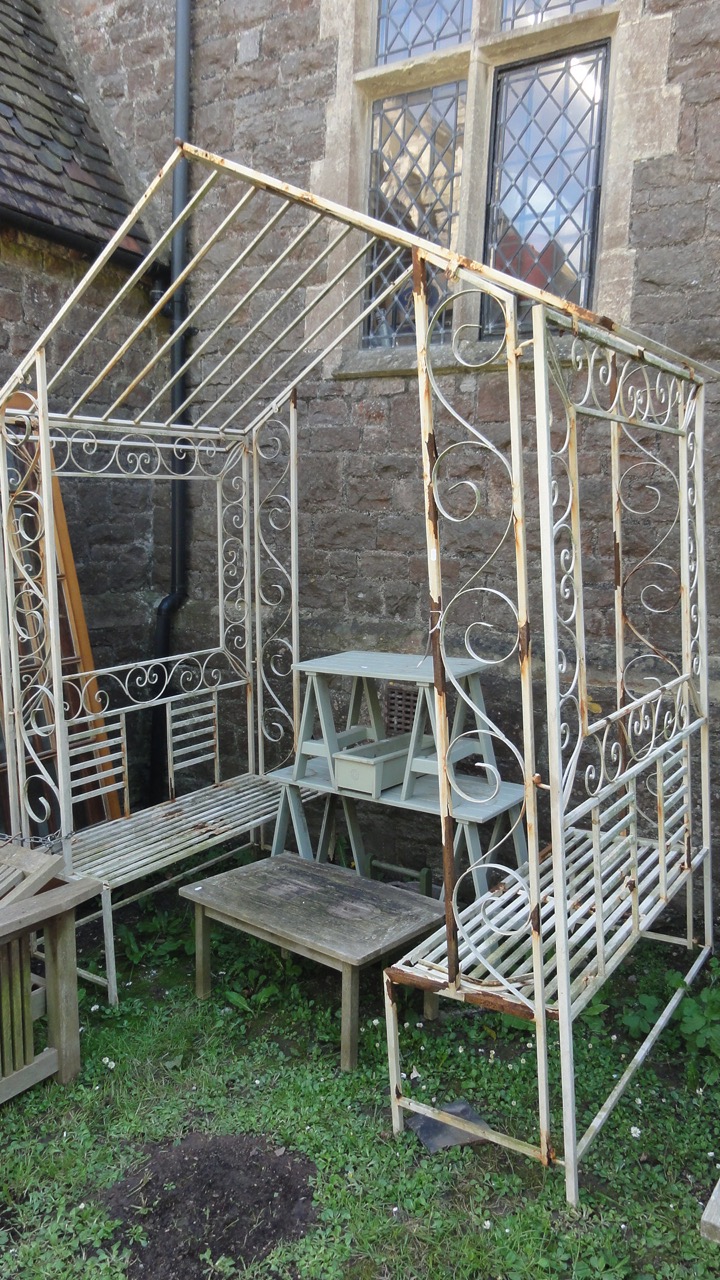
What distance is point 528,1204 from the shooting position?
2.65 meters

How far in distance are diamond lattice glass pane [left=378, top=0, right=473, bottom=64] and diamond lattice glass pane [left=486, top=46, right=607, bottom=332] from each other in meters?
0.39

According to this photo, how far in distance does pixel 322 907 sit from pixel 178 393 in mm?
3288

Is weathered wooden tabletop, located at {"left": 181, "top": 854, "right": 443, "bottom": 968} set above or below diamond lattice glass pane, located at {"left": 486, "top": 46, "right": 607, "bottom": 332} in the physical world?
below

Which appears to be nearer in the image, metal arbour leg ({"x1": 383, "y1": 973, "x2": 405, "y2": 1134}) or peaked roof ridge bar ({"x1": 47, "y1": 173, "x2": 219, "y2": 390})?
metal arbour leg ({"x1": 383, "y1": 973, "x2": 405, "y2": 1134})

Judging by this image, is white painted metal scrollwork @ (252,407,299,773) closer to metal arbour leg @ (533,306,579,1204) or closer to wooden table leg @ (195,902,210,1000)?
wooden table leg @ (195,902,210,1000)

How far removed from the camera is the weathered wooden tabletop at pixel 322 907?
10.9ft

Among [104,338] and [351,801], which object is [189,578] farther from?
[351,801]

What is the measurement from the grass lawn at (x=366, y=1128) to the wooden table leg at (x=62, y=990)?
0.39 ft

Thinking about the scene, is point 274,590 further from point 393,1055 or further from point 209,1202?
point 209,1202

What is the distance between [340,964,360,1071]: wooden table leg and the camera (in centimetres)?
323

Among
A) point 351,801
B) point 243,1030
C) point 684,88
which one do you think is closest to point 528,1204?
point 243,1030

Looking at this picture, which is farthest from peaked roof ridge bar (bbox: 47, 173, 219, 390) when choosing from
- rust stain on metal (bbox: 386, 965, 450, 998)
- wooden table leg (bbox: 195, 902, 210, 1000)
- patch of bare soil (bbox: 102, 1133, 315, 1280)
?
patch of bare soil (bbox: 102, 1133, 315, 1280)

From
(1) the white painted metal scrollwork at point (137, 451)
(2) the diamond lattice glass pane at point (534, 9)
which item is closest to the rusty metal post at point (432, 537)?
(1) the white painted metal scrollwork at point (137, 451)

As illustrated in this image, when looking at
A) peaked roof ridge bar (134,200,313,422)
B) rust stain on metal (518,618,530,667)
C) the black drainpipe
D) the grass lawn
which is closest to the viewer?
rust stain on metal (518,618,530,667)
